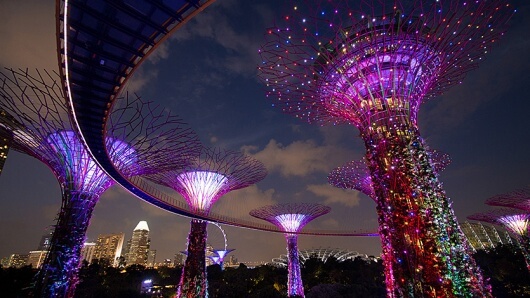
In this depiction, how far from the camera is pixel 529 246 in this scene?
82.4ft

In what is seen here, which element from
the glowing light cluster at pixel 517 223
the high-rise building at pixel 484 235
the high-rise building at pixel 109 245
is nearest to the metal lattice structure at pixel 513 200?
the glowing light cluster at pixel 517 223

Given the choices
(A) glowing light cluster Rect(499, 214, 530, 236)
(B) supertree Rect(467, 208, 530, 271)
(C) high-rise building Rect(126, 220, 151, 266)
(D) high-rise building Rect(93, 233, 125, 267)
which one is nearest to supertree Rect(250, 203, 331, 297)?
(B) supertree Rect(467, 208, 530, 271)

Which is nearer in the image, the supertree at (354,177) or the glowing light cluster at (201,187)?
the supertree at (354,177)

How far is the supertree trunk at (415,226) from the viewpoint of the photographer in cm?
629

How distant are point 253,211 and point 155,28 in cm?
2263

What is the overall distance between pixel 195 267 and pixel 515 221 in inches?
1157

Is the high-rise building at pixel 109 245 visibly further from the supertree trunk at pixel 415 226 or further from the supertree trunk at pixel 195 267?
the supertree trunk at pixel 415 226

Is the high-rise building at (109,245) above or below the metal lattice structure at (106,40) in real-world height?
above

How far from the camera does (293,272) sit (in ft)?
79.4

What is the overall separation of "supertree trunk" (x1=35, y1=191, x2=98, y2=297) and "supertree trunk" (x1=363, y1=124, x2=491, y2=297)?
11.3 metres

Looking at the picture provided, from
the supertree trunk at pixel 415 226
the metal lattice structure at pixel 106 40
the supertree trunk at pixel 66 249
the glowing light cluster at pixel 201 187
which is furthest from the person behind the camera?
the glowing light cluster at pixel 201 187

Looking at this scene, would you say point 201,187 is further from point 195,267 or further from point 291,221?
point 291,221

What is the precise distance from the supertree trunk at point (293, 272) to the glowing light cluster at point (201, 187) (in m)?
10.8

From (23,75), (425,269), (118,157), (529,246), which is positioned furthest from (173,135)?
(529,246)
